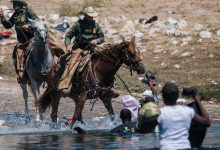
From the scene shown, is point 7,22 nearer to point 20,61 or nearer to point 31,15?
point 31,15

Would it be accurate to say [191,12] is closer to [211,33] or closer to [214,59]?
[211,33]

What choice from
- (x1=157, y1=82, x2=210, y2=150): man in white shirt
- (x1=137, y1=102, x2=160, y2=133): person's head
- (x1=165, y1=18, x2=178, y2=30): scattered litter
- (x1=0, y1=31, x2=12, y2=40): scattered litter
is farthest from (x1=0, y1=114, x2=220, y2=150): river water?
(x1=0, y1=31, x2=12, y2=40): scattered litter

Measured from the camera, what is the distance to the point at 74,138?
14461 mm

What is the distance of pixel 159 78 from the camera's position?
74.6ft

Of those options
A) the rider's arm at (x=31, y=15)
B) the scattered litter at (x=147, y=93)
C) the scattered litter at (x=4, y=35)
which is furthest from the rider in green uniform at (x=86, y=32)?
the scattered litter at (x=4, y=35)

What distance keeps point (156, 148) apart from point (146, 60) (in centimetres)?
1332

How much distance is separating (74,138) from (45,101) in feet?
9.51

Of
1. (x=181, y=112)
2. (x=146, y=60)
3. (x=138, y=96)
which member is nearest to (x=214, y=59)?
(x=146, y=60)

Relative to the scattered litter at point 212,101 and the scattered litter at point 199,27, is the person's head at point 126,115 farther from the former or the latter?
the scattered litter at point 199,27

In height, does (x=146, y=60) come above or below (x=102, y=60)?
below

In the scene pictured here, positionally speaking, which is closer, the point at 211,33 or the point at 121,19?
the point at 211,33

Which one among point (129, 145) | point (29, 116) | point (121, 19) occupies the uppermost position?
point (129, 145)

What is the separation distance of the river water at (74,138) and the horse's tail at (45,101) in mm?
382

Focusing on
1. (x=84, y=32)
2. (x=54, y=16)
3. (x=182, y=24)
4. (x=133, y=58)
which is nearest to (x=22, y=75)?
(x=84, y=32)
